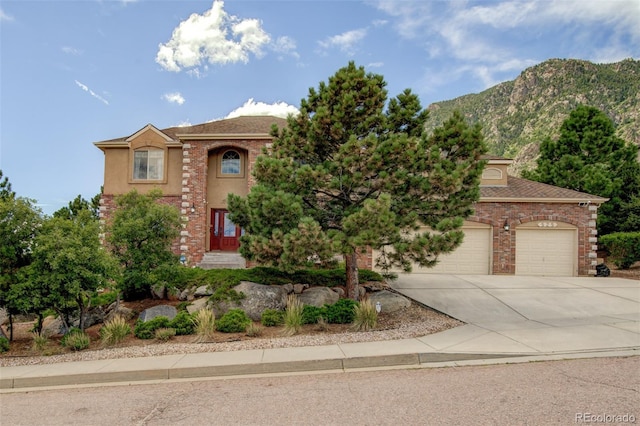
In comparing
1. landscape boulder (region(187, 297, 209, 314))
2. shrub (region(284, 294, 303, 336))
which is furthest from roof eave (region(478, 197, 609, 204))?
landscape boulder (region(187, 297, 209, 314))

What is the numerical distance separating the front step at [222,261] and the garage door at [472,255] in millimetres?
7638

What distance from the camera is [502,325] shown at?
8.28m

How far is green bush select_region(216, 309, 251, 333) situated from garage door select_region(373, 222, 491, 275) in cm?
978

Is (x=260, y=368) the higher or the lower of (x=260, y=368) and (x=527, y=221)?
the lower

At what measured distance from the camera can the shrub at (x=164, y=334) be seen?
8125mm

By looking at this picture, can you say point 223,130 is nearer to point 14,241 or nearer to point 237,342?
point 14,241

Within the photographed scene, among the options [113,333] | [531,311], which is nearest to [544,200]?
[531,311]

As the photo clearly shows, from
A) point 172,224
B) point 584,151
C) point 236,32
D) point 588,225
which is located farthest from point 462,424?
point 584,151

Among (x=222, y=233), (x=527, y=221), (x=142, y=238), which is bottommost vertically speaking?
(x=222, y=233)

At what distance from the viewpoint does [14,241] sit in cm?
798

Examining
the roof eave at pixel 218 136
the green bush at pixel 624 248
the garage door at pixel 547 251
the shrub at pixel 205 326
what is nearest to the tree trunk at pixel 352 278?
the shrub at pixel 205 326

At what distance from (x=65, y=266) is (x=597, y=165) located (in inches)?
1003

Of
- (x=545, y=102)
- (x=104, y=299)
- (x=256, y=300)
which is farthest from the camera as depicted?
(x=545, y=102)

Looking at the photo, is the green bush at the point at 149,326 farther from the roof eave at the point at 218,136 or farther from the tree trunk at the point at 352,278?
the roof eave at the point at 218,136
